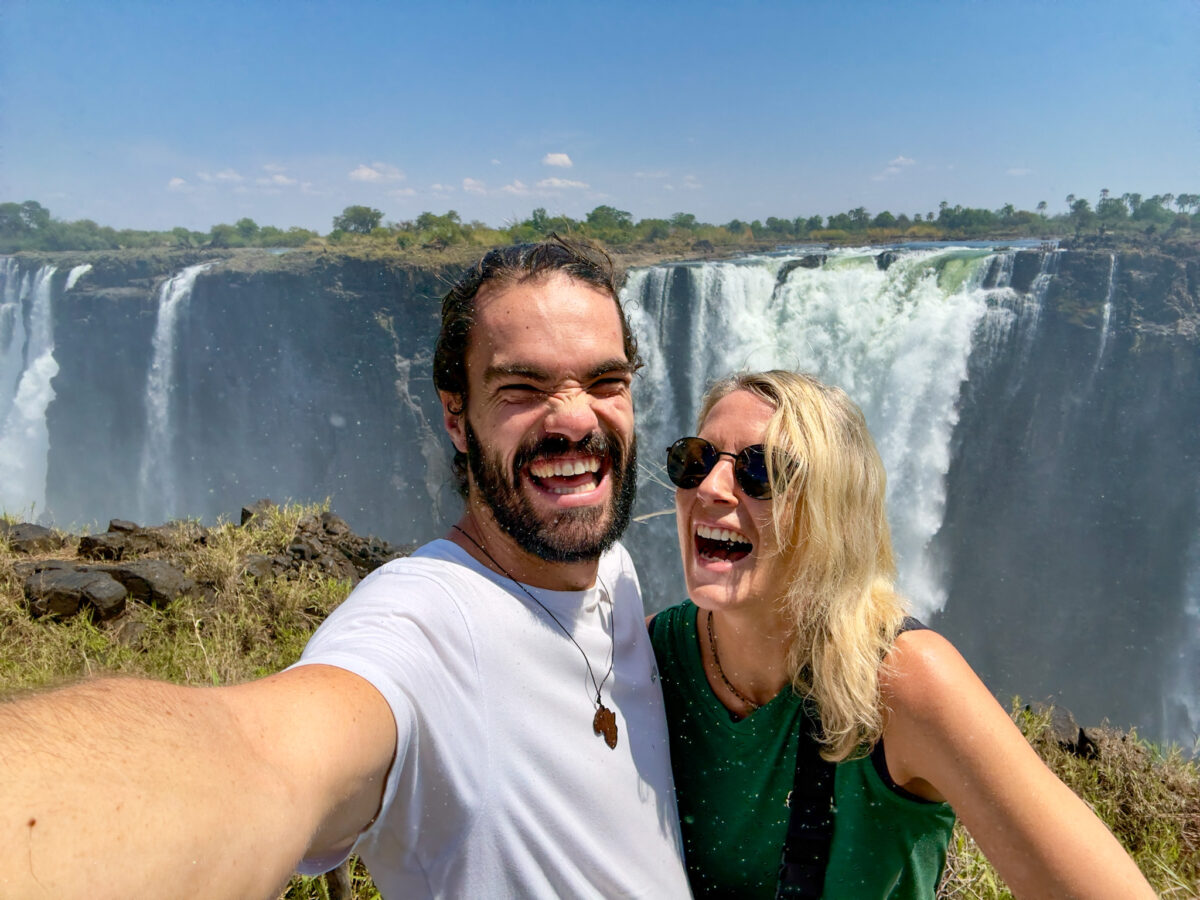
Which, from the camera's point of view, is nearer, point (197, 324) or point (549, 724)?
point (549, 724)

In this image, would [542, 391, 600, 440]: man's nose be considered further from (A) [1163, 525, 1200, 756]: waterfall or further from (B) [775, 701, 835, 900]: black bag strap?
(A) [1163, 525, 1200, 756]: waterfall

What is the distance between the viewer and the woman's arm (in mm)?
1229

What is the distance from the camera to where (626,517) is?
1.74m

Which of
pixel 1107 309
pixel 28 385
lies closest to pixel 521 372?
pixel 1107 309

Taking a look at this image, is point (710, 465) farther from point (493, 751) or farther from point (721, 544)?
point (493, 751)

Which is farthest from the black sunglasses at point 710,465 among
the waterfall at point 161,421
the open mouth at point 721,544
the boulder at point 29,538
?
the waterfall at point 161,421

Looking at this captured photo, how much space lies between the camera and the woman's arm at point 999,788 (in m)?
1.23

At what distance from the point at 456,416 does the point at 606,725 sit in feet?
2.55

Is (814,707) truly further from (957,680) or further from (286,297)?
(286,297)

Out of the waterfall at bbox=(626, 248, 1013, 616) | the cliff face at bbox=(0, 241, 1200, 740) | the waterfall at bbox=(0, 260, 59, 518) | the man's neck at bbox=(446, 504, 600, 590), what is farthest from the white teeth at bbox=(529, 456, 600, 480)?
the waterfall at bbox=(0, 260, 59, 518)

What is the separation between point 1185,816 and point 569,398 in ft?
16.7

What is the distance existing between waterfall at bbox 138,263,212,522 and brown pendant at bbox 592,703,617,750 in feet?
105

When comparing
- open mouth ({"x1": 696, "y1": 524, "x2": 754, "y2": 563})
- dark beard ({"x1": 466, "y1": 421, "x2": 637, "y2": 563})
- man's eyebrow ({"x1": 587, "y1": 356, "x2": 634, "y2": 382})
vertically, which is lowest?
open mouth ({"x1": 696, "y1": 524, "x2": 754, "y2": 563})

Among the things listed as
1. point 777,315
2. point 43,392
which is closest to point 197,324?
point 43,392
